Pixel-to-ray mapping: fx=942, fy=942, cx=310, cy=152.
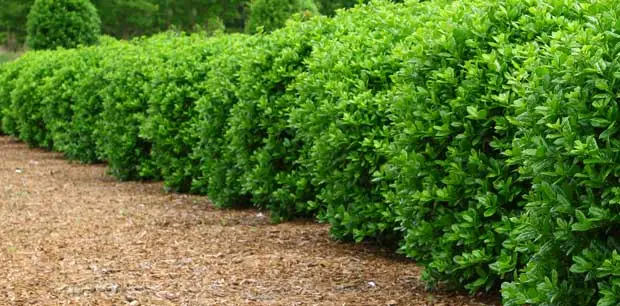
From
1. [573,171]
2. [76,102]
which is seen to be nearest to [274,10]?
[76,102]

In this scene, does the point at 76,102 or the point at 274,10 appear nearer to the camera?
the point at 76,102

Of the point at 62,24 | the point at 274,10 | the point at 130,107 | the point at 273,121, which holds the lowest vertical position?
the point at 130,107

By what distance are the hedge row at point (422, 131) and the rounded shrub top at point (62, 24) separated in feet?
35.2

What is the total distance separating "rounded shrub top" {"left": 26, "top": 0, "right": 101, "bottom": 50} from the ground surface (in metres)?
12.6

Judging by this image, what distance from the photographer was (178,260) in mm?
5773

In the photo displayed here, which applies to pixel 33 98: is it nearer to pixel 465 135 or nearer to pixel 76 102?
pixel 76 102

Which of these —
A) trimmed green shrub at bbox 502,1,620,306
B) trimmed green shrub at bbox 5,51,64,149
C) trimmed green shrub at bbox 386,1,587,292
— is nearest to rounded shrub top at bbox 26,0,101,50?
trimmed green shrub at bbox 5,51,64,149

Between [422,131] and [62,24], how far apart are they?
1742 cm

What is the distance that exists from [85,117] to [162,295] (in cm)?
742

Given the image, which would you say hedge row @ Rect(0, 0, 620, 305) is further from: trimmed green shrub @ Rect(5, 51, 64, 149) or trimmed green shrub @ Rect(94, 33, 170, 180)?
trimmed green shrub @ Rect(5, 51, 64, 149)

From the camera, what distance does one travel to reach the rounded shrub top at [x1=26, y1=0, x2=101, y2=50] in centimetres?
2059

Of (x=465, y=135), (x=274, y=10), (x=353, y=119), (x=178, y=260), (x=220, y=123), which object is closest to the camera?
(x=465, y=135)

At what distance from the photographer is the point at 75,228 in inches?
276

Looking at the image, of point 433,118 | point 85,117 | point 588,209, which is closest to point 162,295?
point 433,118
